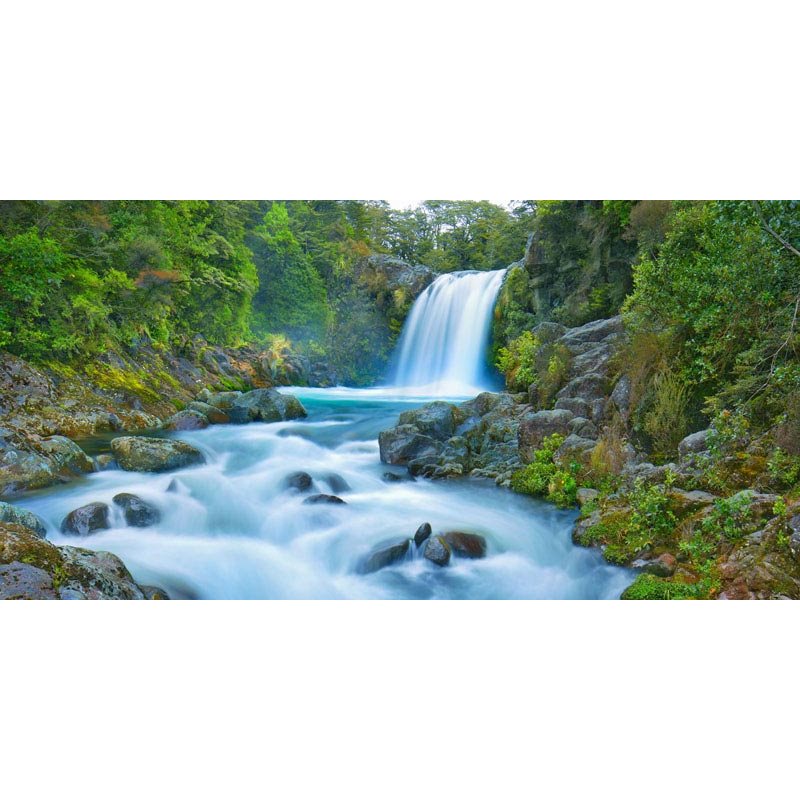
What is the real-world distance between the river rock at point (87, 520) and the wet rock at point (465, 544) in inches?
82.1

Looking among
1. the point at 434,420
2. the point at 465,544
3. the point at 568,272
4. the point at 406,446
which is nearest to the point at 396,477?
the point at 406,446

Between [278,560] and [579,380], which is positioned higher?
[579,380]

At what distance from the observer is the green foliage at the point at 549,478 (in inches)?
173

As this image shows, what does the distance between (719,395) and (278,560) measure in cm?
320

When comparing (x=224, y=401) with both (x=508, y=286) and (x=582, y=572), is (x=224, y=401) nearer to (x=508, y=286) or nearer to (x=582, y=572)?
(x=582, y=572)

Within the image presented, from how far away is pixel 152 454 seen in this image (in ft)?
14.8

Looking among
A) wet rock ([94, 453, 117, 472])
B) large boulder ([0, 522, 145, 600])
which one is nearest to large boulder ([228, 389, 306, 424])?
wet rock ([94, 453, 117, 472])

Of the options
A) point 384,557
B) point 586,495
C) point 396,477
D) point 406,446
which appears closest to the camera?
point 384,557

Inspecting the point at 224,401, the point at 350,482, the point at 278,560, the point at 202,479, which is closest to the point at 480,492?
the point at 350,482

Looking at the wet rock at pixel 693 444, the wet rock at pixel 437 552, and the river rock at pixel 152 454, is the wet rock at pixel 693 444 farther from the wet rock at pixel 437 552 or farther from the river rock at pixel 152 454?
the river rock at pixel 152 454

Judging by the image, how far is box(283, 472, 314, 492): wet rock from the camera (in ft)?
14.5

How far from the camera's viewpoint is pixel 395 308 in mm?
10391

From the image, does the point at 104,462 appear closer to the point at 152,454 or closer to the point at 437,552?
the point at 152,454

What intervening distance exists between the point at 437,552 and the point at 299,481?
1.39m
